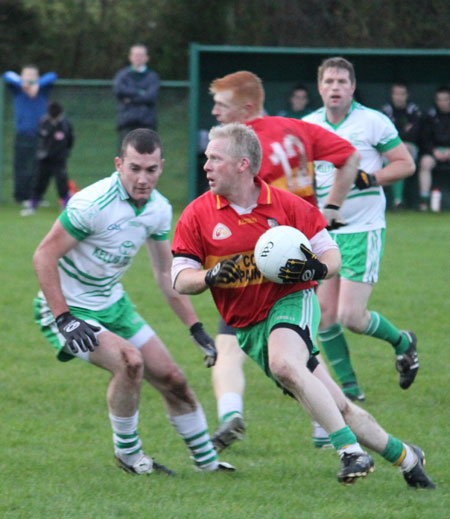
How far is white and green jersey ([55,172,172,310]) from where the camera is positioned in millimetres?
5461

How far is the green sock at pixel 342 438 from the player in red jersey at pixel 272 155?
1325 millimetres

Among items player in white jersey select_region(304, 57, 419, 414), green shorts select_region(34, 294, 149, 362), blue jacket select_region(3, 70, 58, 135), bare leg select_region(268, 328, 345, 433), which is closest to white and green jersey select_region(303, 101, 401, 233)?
player in white jersey select_region(304, 57, 419, 414)

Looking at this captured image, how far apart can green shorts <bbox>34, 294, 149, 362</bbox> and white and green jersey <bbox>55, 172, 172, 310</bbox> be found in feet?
0.14

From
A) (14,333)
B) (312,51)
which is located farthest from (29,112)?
(14,333)

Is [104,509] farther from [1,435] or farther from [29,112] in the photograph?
[29,112]

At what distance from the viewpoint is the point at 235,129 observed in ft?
16.2

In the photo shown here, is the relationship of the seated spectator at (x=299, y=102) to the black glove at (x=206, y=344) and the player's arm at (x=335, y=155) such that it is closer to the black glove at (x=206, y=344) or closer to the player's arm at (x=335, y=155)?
the player's arm at (x=335, y=155)

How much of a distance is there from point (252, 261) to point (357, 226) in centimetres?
240

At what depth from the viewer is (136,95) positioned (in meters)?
16.7

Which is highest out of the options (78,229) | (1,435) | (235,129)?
(235,129)

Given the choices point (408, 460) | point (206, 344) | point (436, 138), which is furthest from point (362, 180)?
point (436, 138)

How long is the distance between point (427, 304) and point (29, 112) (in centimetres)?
942

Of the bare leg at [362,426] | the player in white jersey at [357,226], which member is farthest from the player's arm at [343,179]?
the bare leg at [362,426]

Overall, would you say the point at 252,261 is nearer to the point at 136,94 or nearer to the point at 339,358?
the point at 339,358
